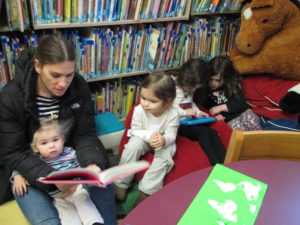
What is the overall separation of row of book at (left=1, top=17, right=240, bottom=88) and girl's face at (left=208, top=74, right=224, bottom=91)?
28cm

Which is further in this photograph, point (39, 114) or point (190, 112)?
point (190, 112)

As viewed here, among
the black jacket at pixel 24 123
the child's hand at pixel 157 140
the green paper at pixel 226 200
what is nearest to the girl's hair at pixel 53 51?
the black jacket at pixel 24 123

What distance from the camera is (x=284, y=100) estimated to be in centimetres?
179

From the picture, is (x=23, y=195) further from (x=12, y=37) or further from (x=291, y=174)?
(x=291, y=174)

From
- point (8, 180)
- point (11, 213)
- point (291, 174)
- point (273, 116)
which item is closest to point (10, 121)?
point (8, 180)

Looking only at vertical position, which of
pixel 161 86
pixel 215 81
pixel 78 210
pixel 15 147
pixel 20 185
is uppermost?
pixel 161 86

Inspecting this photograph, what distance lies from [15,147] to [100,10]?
35.3 inches

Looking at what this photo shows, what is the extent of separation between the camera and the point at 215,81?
193 centimetres

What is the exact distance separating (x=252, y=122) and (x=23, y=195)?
1.43 meters

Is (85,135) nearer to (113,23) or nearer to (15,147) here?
(15,147)

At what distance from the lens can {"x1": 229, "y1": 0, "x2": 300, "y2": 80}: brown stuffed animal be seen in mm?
1748

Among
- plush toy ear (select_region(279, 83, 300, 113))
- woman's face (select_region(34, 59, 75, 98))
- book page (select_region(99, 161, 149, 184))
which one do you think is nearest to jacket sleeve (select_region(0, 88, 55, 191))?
woman's face (select_region(34, 59, 75, 98))

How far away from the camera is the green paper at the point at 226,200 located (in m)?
0.73

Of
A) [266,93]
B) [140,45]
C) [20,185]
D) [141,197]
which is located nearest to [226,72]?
[266,93]
